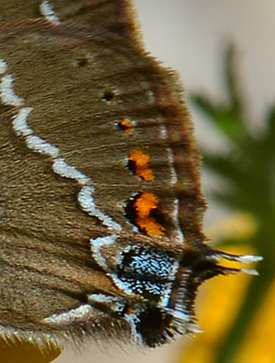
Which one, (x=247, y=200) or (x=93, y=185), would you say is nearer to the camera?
(x=93, y=185)

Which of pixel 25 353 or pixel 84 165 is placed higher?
pixel 84 165

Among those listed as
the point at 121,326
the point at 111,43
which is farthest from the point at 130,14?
the point at 121,326

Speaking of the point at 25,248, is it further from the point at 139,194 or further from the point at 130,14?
the point at 130,14

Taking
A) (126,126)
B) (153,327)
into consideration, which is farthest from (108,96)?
(153,327)

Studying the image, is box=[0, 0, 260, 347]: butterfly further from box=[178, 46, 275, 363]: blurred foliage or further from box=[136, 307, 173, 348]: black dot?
box=[178, 46, 275, 363]: blurred foliage

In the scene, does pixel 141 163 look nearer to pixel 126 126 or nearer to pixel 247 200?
pixel 126 126

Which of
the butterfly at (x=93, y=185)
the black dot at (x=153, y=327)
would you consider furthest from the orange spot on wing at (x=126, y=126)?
the black dot at (x=153, y=327)
